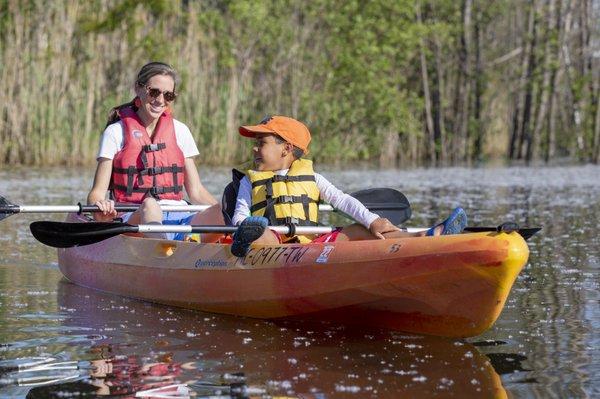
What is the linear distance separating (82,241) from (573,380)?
292 cm

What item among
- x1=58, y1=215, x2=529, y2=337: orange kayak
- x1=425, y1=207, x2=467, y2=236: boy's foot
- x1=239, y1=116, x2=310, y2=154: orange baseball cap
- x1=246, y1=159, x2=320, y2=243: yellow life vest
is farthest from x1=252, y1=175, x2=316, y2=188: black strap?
x1=425, y1=207, x2=467, y2=236: boy's foot

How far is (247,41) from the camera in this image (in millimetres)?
21422

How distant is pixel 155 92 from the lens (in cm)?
712

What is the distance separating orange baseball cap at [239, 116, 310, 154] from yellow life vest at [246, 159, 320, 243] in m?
0.12

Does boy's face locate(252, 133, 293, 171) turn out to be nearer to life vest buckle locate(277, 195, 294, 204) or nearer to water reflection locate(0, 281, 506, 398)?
life vest buckle locate(277, 195, 294, 204)

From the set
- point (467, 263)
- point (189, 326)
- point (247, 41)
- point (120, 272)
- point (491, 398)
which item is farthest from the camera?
point (247, 41)

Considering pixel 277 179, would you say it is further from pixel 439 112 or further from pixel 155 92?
pixel 439 112

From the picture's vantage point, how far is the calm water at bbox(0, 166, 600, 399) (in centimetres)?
430

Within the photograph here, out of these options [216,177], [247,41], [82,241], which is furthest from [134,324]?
[247,41]

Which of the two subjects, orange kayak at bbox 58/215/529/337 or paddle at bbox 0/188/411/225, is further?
paddle at bbox 0/188/411/225

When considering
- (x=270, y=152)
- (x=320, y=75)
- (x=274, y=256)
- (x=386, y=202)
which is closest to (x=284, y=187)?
(x=270, y=152)

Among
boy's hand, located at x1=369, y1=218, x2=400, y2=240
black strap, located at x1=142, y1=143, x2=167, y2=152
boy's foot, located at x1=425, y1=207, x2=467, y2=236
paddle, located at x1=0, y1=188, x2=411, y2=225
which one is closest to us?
boy's foot, located at x1=425, y1=207, x2=467, y2=236

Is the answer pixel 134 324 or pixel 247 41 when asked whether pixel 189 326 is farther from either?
pixel 247 41

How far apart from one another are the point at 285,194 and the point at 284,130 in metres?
0.31
